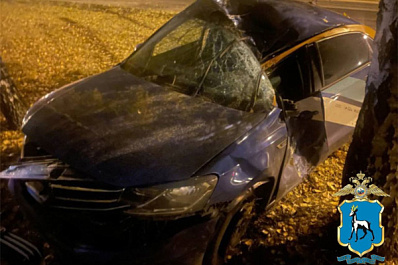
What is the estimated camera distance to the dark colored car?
2.21 metres

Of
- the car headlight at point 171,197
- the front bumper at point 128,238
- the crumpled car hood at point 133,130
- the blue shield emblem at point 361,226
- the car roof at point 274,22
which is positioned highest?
the car roof at point 274,22

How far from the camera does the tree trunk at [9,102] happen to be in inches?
163

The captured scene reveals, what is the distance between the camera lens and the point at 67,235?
2.26m

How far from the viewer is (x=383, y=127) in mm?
2309

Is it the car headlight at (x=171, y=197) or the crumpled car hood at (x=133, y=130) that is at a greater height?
the crumpled car hood at (x=133, y=130)

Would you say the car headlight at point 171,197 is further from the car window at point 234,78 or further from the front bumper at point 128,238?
the car window at point 234,78

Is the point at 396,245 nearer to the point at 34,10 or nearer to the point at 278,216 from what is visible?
the point at 278,216

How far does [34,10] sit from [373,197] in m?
10.1

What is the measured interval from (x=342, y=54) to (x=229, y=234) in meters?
2.33

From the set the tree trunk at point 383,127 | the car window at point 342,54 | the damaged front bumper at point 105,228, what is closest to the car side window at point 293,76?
the car window at point 342,54

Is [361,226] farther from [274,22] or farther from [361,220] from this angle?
[274,22]

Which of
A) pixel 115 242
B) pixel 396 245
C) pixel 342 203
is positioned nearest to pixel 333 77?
pixel 342 203

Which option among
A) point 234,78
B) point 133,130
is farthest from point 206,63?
point 133,130

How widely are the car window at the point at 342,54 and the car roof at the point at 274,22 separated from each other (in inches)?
6.3
